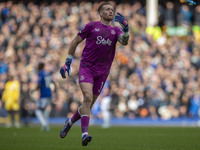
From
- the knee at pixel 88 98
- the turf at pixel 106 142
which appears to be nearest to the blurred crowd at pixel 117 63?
the turf at pixel 106 142

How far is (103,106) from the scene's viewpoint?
73.3ft

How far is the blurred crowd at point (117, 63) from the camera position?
77.3ft

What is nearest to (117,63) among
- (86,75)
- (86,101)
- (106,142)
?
(106,142)

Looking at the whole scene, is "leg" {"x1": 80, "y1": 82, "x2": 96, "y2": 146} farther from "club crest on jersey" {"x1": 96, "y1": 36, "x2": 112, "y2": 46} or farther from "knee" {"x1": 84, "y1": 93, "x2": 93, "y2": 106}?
"club crest on jersey" {"x1": 96, "y1": 36, "x2": 112, "y2": 46}

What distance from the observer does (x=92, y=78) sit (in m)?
9.03

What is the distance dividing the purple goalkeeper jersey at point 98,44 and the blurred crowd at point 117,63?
43.5 ft

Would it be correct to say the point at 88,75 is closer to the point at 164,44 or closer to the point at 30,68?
the point at 30,68

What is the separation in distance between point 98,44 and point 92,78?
672 millimetres

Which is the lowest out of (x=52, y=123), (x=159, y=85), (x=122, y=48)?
(x=52, y=123)

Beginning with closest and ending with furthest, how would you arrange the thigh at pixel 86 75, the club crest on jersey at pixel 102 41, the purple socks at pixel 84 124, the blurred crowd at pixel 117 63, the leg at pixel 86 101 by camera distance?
the purple socks at pixel 84 124 < the leg at pixel 86 101 < the thigh at pixel 86 75 < the club crest on jersey at pixel 102 41 < the blurred crowd at pixel 117 63

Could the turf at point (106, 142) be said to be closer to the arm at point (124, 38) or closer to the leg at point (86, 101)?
the leg at point (86, 101)

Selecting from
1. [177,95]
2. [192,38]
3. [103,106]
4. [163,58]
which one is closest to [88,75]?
[103,106]

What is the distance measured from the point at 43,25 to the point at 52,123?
22.7 ft

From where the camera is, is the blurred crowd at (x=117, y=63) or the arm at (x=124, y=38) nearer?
the arm at (x=124, y=38)
